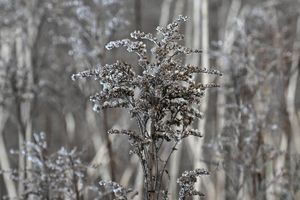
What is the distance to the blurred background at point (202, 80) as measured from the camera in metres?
6.02

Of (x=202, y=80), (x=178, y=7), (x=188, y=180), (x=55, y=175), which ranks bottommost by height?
(x=188, y=180)

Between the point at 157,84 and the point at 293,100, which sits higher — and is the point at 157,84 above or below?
below

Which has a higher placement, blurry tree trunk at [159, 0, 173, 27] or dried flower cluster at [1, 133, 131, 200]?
blurry tree trunk at [159, 0, 173, 27]

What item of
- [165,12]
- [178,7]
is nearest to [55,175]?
[178,7]

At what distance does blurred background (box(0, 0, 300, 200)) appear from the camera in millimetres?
6023

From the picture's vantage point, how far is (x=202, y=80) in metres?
7.94

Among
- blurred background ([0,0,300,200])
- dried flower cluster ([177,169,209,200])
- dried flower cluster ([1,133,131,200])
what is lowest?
dried flower cluster ([177,169,209,200])

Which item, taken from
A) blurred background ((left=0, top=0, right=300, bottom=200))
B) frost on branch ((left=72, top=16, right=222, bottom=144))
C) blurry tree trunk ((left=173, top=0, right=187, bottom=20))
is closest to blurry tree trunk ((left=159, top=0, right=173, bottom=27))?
blurred background ((left=0, top=0, right=300, bottom=200))

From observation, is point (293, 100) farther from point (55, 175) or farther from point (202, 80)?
point (55, 175)

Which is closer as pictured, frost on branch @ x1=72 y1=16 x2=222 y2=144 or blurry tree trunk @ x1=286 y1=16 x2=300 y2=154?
frost on branch @ x1=72 y1=16 x2=222 y2=144

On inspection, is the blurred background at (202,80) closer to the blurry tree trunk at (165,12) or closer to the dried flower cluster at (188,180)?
the blurry tree trunk at (165,12)

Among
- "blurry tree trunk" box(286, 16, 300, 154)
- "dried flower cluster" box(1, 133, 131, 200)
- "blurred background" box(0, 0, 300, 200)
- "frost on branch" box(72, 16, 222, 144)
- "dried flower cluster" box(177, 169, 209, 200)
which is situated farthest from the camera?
"blurry tree trunk" box(286, 16, 300, 154)

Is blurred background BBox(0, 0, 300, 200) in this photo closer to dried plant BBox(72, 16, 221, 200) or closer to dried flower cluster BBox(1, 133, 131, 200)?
dried flower cluster BBox(1, 133, 131, 200)

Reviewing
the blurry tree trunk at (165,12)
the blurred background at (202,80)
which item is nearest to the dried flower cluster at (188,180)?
the blurred background at (202,80)
